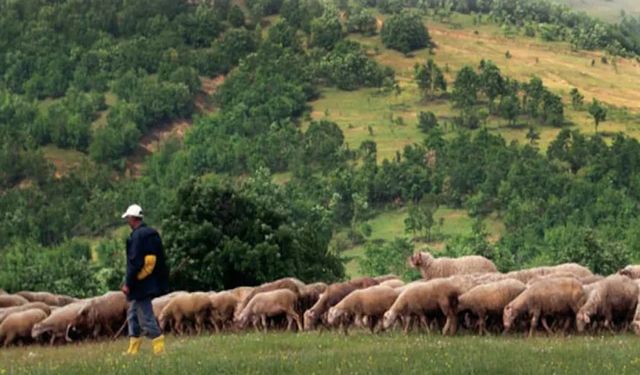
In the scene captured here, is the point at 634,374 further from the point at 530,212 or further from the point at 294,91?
the point at 294,91

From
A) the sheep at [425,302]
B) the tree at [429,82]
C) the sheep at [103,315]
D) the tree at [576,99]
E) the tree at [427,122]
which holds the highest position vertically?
the sheep at [425,302]

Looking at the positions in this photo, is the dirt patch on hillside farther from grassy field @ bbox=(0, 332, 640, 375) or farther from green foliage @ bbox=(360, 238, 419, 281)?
grassy field @ bbox=(0, 332, 640, 375)

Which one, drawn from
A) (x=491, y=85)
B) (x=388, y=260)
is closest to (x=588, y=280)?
(x=388, y=260)

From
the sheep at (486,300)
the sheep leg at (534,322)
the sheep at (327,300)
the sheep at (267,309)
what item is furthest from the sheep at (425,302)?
the sheep at (267,309)

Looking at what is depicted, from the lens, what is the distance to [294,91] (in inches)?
7771

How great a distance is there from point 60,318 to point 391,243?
93.5 meters

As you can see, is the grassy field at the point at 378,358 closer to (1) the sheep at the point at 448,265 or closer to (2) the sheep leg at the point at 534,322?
(2) the sheep leg at the point at 534,322

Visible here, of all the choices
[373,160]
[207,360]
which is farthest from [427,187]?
[207,360]

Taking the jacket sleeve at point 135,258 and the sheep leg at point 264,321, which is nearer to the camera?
the jacket sleeve at point 135,258

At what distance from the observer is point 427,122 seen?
567ft

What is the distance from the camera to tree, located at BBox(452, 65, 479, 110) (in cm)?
17912

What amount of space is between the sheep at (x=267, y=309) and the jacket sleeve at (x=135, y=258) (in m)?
9.05

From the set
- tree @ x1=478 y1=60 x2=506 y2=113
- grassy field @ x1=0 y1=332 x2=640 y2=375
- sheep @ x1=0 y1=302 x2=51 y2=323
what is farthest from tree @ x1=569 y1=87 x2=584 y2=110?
grassy field @ x1=0 y1=332 x2=640 y2=375

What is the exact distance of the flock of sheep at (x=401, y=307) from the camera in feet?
80.1
